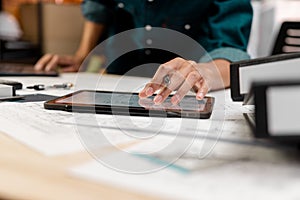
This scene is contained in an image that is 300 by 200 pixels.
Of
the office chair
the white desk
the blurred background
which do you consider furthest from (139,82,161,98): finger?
the blurred background

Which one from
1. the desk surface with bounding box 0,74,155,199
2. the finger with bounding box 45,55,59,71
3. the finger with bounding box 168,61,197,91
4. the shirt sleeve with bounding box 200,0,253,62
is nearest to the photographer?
the desk surface with bounding box 0,74,155,199

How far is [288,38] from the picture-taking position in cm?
98

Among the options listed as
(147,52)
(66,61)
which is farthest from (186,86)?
(66,61)

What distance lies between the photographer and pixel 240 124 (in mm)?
482

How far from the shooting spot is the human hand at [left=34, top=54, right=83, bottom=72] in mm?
1054

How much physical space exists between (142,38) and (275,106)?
0.82 metres

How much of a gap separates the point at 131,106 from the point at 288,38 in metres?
0.59

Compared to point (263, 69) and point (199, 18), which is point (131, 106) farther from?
point (199, 18)

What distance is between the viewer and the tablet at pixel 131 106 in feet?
1.63

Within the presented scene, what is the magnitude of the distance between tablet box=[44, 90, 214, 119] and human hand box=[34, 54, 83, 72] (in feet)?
1.64

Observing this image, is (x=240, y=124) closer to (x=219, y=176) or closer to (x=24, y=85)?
(x=219, y=176)

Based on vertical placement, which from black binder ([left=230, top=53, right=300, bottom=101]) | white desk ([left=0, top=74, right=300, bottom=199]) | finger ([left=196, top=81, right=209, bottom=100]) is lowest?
white desk ([left=0, top=74, right=300, bottom=199])

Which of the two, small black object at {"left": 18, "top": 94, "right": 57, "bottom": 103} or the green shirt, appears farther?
the green shirt

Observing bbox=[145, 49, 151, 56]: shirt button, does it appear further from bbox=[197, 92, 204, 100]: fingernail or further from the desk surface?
the desk surface
